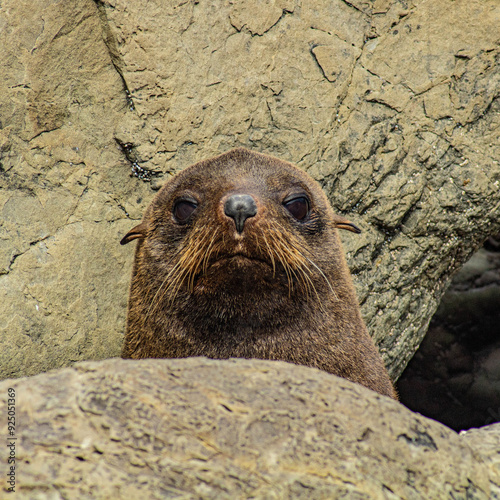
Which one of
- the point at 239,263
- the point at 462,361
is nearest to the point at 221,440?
the point at 239,263

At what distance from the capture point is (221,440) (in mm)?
2654

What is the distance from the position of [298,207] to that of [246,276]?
2.56ft

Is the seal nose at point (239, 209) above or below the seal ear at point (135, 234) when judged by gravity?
above

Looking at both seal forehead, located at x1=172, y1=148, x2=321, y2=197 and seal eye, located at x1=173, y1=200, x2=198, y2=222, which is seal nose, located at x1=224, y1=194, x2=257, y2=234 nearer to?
seal forehead, located at x1=172, y1=148, x2=321, y2=197

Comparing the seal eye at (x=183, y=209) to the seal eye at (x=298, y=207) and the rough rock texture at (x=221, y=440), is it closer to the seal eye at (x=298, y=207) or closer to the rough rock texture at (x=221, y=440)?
the seal eye at (x=298, y=207)

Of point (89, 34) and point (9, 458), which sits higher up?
point (89, 34)

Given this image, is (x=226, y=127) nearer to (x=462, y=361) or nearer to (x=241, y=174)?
(x=241, y=174)

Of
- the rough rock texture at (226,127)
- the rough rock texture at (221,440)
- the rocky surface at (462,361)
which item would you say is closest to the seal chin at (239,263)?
the rough rock texture at (221,440)

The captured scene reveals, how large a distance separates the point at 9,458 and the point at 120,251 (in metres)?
3.30

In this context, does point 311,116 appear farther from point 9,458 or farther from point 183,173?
point 9,458

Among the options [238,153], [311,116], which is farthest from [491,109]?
[238,153]

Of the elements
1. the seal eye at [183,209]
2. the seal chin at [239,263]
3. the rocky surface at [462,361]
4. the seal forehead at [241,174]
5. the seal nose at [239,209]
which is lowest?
the rocky surface at [462,361]

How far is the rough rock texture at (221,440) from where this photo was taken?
99.3 inches

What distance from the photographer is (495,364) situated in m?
8.18
